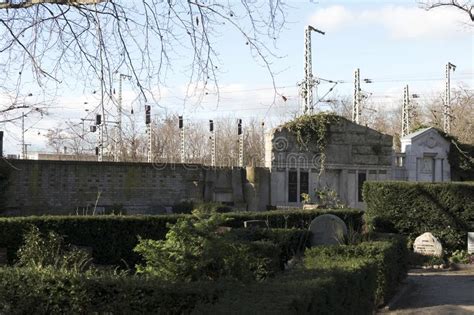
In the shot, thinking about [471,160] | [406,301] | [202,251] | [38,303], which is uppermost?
[471,160]

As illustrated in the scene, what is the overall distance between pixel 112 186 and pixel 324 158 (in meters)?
8.98

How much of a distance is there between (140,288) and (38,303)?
4.39ft

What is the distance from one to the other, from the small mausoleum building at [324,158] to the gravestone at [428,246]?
23.5ft

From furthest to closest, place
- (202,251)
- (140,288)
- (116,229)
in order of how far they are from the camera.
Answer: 1. (116,229)
2. (202,251)
3. (140,288)

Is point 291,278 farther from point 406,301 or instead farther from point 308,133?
point 308,133

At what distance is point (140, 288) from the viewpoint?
6805 millimetres

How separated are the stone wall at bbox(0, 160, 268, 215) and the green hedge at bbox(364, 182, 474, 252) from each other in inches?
271

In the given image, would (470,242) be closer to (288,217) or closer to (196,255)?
(288,217)

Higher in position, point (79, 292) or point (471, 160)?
point (471, 160)

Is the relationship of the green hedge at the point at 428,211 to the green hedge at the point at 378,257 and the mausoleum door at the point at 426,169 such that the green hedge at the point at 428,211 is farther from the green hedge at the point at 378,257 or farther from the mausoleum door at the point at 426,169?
the green hedge at the point at 378,257

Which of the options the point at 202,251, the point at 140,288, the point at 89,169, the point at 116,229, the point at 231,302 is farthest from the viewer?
the point at 89,169

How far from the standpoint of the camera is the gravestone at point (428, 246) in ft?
62.1

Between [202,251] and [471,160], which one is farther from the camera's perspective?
[471,160]

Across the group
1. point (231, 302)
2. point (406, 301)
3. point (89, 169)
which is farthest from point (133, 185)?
point (231, 302)
